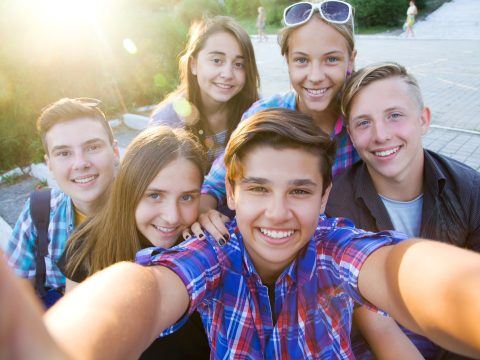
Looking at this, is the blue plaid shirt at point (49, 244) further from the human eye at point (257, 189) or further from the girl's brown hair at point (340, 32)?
the girl's brown hair at point (340, 32)

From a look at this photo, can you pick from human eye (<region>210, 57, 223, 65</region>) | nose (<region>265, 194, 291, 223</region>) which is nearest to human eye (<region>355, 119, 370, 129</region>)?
nose (<region>265, 194, 291, 223</region>)

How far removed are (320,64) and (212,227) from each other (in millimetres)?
1372

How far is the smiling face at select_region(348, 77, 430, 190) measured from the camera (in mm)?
2217

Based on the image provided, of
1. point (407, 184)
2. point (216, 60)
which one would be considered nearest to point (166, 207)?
point (407, 184)

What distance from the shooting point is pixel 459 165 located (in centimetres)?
226

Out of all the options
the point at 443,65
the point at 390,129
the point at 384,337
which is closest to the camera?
the point at 384,337

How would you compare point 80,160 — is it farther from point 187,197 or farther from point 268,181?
point 268,181

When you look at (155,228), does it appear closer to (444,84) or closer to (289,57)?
(289,57)

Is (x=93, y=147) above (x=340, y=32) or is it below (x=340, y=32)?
below

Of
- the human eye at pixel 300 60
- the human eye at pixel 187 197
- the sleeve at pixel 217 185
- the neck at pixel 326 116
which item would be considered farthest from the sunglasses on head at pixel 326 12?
the human eye at pixel 187 197

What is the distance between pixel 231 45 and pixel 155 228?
1841mm

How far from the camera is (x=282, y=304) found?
1.65 meters

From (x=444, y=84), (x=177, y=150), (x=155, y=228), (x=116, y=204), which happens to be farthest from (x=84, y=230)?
(x=444, y=84)

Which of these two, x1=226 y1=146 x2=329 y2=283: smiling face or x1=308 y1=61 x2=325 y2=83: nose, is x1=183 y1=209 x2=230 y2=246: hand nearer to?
x1=226 y1=146 x2=329 y2=283: smiling face
